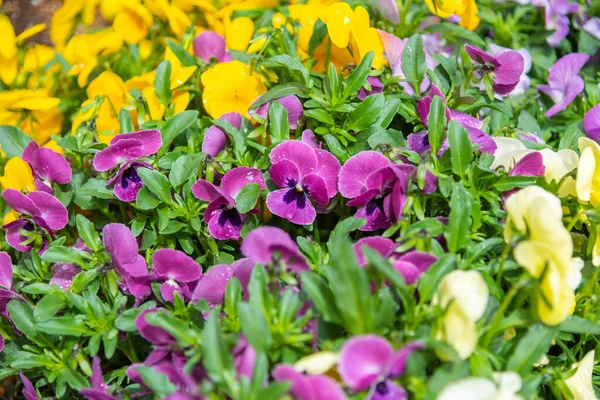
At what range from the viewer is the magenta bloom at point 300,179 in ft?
4.14

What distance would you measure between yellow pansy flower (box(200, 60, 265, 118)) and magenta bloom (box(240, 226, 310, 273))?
64 cm

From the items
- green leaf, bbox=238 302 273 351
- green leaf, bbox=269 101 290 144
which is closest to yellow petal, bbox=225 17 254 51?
green leaf, bbox=269 101 290 144

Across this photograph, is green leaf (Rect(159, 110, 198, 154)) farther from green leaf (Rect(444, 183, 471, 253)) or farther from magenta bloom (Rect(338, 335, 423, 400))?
magenta bloom (Rect(338, 335, 423, 400))

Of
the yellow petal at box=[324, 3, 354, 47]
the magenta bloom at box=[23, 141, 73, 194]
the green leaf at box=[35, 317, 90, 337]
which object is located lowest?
the green leaf at box=[35, 317, 90, 337]

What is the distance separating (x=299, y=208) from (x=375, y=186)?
6.1 inches

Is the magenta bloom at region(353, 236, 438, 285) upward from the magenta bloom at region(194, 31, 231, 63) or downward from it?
downward

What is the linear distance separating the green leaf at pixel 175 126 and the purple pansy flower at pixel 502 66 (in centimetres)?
61

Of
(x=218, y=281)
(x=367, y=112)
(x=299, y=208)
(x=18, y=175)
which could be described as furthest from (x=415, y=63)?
(x=18, y=175)

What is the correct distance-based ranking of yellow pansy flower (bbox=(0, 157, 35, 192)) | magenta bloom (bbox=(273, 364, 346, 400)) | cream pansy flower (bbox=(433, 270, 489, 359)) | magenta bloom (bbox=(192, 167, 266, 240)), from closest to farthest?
magenta bloom (bbox=(273, 364, 346, 400)) < cream pansy flower (bbox=(433, 270, 489, 359)) < magenta bloom (bbox=(192, 167, 266, 240)) < yellow pansy flower (bbox=(0, 157, 35, 192))

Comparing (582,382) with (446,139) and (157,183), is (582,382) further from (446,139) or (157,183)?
(157,183)

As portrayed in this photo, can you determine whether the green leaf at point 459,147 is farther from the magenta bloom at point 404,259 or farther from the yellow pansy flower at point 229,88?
the yellow pansy flower at point 229,88

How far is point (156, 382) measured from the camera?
0.98m

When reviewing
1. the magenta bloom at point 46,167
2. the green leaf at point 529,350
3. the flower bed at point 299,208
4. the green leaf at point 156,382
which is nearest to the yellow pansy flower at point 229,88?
the flower bed at point 299,208

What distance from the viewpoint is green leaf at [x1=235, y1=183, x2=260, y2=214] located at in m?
1.27
